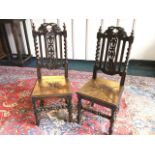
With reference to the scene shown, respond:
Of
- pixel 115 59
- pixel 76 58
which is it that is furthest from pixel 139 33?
pixel 115 59

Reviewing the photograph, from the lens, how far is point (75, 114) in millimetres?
2053

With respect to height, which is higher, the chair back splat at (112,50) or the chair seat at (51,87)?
the chair back splat at (112,50)

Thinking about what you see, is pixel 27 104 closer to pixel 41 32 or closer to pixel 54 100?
pixel 54 100

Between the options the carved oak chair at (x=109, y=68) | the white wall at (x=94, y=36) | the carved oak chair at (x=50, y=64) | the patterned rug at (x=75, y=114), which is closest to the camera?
the carved oak chair at (x=109, y=68)

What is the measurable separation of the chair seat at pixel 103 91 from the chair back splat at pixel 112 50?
116 millimetres

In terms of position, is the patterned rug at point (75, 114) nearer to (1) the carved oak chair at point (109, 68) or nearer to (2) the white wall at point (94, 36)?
(1) the carved oak chair at point (109, 68)

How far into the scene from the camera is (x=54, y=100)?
228 cm

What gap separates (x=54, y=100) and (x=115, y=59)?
3.19 ft

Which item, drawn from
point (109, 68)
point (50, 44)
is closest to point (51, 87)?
Answer: point (50, 44)

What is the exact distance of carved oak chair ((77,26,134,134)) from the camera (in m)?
1.62

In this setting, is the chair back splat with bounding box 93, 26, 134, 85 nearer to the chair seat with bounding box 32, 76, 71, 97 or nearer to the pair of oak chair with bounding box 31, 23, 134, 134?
the pair of oak chair with bounding box 31, 23, 134, 134

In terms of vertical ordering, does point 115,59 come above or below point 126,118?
above

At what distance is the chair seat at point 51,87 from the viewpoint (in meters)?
1.71

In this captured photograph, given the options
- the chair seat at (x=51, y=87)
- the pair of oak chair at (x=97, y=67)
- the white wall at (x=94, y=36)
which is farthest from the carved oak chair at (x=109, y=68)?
the white wall at (x=94, y=36)
